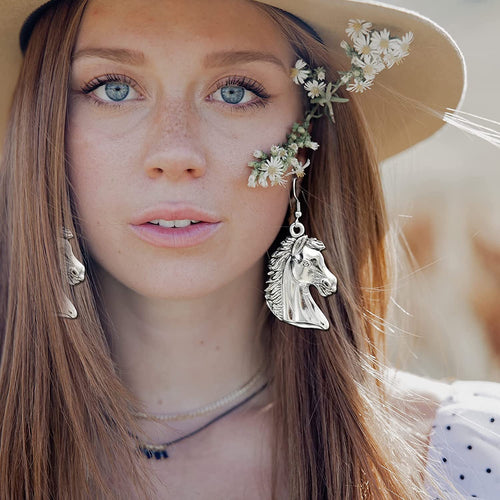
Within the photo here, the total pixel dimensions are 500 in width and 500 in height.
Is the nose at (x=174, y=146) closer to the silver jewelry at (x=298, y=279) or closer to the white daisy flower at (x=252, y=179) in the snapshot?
the white daisy flower at (x=252, y=179)

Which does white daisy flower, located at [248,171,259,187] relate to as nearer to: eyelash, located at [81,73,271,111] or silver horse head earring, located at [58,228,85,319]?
eyelash, located at [81,73,271,111]

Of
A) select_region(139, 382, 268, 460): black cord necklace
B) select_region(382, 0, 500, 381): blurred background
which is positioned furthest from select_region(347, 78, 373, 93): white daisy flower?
select_region(382, 0, 500, 381): blurred background

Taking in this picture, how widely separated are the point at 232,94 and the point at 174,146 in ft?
0.84

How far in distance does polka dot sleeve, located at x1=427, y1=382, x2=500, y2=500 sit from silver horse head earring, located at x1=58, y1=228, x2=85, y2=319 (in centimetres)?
104

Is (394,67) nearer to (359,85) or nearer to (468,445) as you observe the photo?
(359,85)

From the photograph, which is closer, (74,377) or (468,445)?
(74,377)

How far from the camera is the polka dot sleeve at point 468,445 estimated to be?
2098 millimetres

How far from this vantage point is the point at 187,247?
200 cm

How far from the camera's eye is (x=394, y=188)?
9.20ft

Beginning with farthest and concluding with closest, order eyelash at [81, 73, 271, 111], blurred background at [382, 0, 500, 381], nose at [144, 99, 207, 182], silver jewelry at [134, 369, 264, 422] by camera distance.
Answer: blurred background at [382, 0, 500, 381] → silver jewelry at [134, 369, 264, 422] → eyelash at [81, 73, 271, 111] → nose at [144, 99, 207, 182]

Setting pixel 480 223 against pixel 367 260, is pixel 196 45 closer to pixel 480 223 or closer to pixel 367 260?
pixel 367 260

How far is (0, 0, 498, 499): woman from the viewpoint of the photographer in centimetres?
196

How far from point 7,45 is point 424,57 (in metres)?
1.15

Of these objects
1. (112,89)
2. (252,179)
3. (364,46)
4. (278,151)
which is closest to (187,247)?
(252,179)
